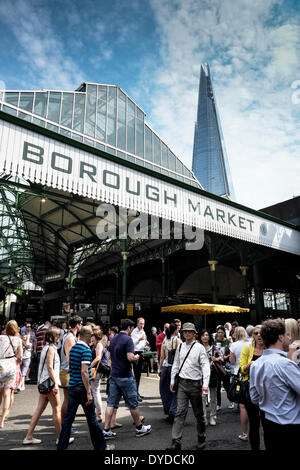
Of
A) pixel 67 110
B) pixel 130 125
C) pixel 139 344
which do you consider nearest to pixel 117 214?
pixel 67 110

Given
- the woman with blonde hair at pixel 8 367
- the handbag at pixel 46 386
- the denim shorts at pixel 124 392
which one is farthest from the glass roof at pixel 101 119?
the denim shorts at pixel 124 392

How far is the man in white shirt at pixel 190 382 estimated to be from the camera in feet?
14.1

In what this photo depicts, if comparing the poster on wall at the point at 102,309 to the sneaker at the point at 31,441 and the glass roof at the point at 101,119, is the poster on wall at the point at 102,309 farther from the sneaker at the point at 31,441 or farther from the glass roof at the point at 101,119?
the sneaker at the point at 31,441

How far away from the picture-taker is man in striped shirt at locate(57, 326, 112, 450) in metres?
3.96

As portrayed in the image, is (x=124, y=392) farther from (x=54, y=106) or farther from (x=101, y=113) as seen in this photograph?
(x=101, y=113)

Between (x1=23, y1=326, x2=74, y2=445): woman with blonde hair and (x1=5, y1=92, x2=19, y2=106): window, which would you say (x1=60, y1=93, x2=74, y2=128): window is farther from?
(x1=23, y1=326, x2=74, y2=445): woman with blonde hair

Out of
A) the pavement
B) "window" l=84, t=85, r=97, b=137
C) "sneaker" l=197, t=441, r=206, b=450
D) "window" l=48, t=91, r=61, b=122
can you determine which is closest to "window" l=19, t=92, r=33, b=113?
"window" l=48, t=91, r=61, b=122

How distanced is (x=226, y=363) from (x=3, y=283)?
4012 cm

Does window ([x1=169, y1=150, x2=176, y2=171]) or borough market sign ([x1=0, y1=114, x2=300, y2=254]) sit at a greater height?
window ([x1=169, y1=150, x2=176, y2=171])

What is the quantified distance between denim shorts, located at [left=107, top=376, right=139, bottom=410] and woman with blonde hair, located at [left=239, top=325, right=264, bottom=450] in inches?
69.7

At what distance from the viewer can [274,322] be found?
274 cm

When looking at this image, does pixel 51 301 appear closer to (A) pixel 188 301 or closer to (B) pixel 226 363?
(A) pixel 188 301

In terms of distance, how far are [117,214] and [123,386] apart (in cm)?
1397

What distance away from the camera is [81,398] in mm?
4059
